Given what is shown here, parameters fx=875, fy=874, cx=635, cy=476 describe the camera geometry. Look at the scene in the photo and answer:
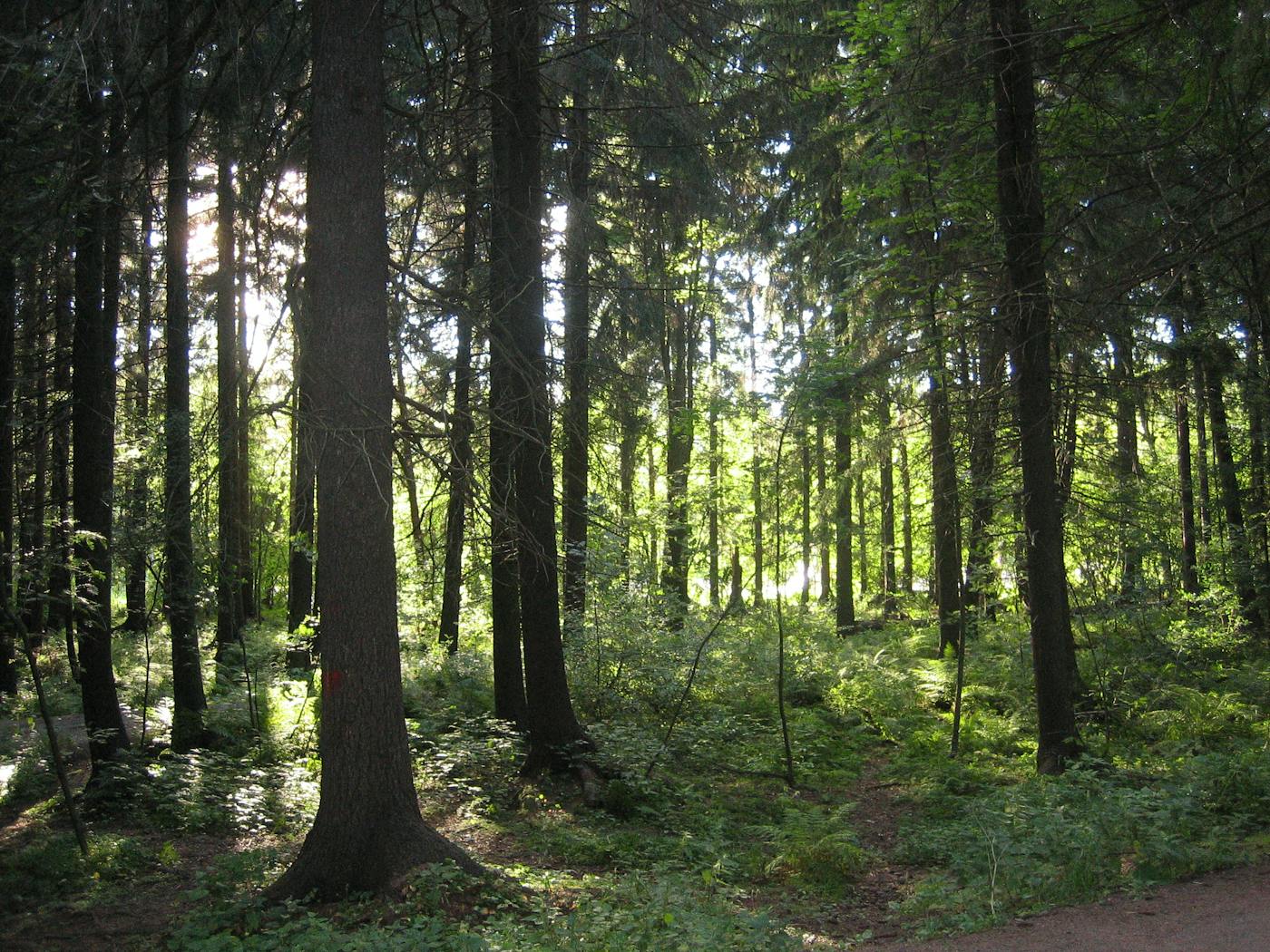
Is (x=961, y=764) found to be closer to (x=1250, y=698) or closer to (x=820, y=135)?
(x=1250, y=698)

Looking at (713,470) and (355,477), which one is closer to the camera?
(355,477)

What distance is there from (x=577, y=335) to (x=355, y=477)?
5.30 m

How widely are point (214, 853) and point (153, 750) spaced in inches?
151

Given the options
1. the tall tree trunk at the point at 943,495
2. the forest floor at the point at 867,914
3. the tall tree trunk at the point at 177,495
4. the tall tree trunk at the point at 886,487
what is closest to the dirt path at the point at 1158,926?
the forest floor at the point at 867,914

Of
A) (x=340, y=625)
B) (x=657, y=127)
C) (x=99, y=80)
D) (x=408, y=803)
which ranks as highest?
(x=657, y=127)

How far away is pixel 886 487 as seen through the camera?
19.6 m

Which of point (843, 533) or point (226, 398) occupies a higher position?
point (226, 398)

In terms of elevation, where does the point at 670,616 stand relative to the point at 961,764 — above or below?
above

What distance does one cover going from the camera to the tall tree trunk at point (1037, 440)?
31.2 ft

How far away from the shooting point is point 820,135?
12414 mm

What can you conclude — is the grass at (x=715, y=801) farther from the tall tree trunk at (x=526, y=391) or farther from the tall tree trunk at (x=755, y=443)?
the tall tree trunk at (x=755, y=443)

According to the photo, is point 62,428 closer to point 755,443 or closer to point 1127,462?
point 755,443

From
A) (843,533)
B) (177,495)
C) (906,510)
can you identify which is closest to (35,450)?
(177,495)

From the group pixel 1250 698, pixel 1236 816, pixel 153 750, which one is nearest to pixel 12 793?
pixel 153 750
